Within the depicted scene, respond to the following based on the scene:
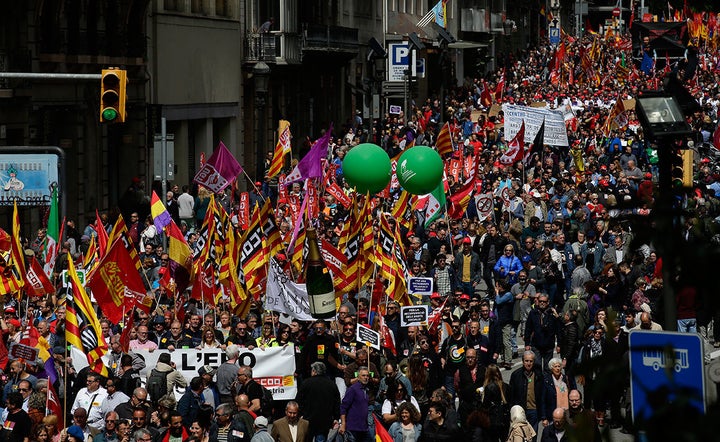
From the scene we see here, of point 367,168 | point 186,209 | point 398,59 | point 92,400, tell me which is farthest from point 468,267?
point 398,59

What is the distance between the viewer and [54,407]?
1429 centimetres

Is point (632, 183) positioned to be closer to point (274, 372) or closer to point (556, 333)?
point (556, 333)

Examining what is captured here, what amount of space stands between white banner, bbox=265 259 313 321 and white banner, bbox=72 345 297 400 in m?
1.09

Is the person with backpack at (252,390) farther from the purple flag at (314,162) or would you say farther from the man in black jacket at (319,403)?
the purple flag at (314,162)

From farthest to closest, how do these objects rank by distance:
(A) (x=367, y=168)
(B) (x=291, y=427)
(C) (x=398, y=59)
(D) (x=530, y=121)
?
(C) (x=398, y=59) → (D) (x=530, y=121) → (A) (x=367, y=168) → (B) (x=291, y=427)

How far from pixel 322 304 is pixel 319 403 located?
2.71 m

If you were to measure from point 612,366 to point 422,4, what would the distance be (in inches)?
2694

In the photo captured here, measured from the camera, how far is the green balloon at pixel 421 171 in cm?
2172

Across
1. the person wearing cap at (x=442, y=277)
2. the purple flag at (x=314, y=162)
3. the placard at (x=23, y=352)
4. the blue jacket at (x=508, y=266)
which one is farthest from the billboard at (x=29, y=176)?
the placard at (x=23, y=352)

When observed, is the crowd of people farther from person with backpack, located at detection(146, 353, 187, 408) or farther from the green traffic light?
the green traffic light

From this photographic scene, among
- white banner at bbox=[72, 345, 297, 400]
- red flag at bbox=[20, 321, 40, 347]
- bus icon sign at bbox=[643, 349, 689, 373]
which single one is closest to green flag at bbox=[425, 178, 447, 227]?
Result: white banner at bbox=[72, 345, 297, 400]

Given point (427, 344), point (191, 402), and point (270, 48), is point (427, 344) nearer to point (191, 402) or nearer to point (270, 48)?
point (191, 402)

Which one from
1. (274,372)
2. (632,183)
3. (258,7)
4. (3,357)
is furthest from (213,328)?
(258,7)

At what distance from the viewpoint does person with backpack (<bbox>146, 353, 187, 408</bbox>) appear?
14.7m
